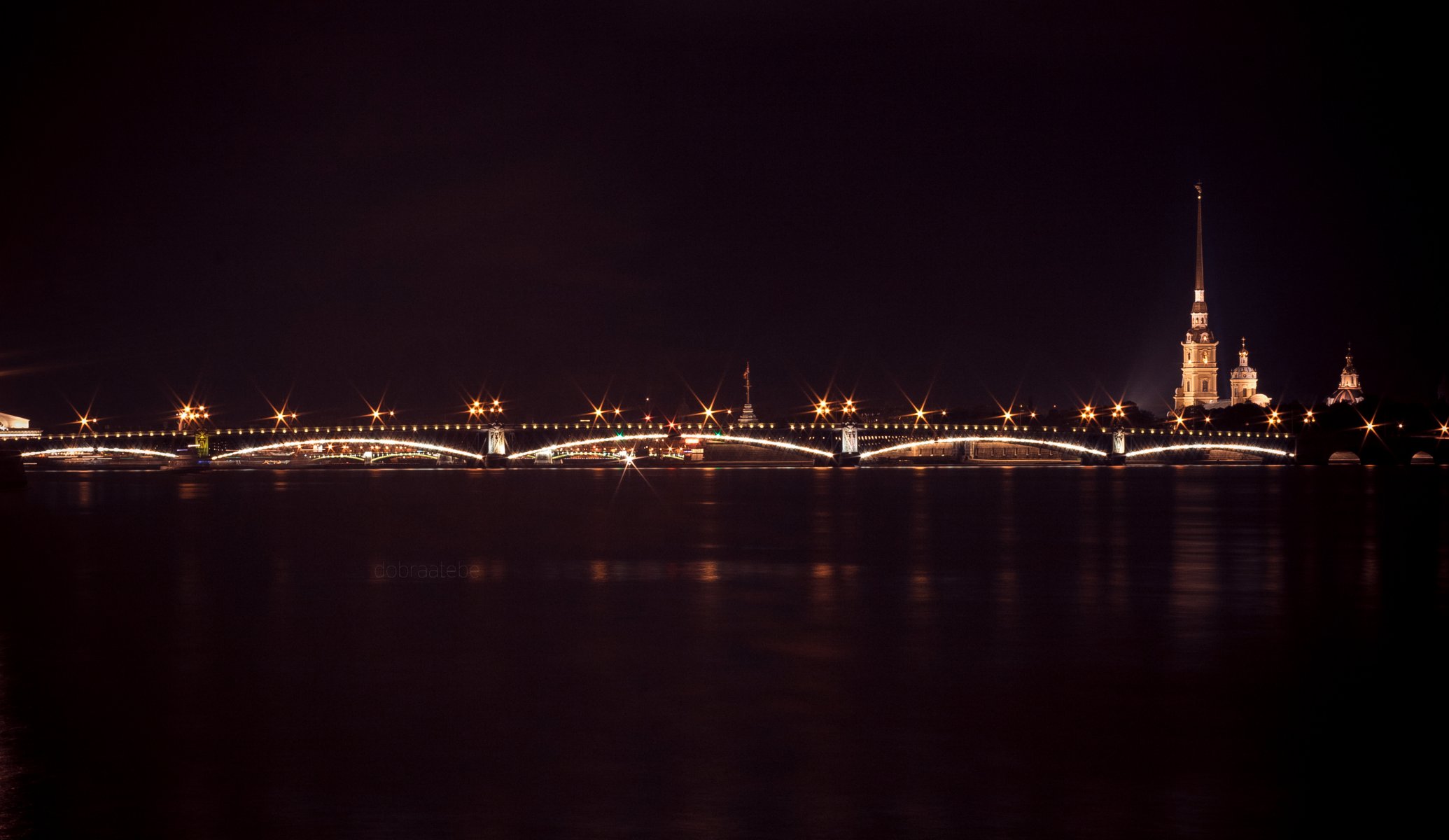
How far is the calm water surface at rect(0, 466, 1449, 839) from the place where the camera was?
8883 millimetres

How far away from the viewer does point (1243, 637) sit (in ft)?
56.3

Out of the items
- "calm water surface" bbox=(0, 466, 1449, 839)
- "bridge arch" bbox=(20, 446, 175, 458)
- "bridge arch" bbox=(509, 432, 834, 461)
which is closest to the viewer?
"calm water surface" bbox=(0, 466, 1449, 839)

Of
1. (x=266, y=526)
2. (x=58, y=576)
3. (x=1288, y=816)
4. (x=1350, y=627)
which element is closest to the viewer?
(x=1288, y=816)

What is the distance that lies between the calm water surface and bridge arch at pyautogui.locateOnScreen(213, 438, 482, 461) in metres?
76.6

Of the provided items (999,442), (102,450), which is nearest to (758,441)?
(999,442)

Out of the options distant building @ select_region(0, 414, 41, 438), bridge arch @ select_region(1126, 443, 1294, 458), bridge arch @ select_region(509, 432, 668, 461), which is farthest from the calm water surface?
distant building @ select_region(0, 414, 41, 438)

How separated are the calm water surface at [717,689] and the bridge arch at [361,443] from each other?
76.6 metres

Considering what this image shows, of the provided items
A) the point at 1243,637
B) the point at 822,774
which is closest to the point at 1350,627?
the point at 1243,637

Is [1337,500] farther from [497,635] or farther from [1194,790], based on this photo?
[1194,790]

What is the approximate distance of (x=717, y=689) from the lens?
524 inches

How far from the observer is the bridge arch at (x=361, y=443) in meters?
109

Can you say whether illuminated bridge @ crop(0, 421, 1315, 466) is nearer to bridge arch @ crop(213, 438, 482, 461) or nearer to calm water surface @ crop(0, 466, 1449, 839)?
bridge arch @ crop(213, 438, 482, 461)

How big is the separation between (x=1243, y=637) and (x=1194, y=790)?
8.48m

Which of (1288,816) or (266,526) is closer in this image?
(1288,816)
